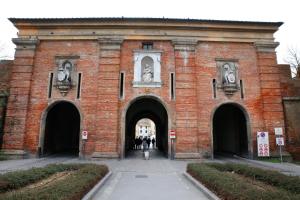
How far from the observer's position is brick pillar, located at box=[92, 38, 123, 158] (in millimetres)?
16766

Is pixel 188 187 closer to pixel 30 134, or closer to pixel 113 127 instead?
pixel 113 127

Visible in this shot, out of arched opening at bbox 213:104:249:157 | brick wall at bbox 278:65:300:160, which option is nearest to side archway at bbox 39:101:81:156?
arched opening at bbox 213:104:249:157

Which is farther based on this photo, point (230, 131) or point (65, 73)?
point (230, 131)

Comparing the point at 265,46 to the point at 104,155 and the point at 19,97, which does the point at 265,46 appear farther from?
the point at 19,97

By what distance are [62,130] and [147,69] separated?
11118mm

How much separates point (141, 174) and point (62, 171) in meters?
3.68

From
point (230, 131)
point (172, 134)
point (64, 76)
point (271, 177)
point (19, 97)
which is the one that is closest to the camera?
point (271, 177)

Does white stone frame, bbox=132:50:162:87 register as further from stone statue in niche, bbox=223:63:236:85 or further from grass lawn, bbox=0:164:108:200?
grass lawn, bbox=0:164:108:200

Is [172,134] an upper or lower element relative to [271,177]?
upper

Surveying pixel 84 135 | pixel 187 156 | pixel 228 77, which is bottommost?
pixel 187 156

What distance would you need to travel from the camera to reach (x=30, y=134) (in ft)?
56.4

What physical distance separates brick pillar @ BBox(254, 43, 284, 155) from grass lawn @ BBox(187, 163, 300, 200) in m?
8.13

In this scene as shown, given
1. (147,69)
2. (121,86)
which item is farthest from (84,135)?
(147,69)

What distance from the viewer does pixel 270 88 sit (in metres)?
18.0
